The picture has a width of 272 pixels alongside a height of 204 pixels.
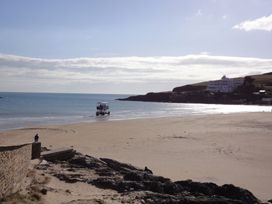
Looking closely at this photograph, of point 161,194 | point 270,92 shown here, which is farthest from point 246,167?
point 270,92

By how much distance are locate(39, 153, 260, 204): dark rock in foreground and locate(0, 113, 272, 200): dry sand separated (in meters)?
2.11

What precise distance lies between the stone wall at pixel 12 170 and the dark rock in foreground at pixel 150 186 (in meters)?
2.53

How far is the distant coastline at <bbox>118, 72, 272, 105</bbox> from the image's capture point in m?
128

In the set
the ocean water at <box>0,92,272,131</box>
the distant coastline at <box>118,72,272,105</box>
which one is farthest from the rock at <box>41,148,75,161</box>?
the distant coastline at <box>118,72,272,105</box>

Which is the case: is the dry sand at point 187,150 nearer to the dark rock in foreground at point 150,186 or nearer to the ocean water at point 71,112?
the dark rock in foreground at point 150,186

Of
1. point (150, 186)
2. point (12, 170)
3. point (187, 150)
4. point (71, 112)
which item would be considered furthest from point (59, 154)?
point (71, 112)

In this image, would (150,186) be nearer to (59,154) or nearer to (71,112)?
(59,154)

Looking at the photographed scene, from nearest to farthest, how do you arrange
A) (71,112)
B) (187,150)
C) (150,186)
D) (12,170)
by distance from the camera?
(12,170) < (150,186) < (187,150) < (71,112)

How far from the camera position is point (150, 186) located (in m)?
15.1

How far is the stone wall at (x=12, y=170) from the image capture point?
11617mm

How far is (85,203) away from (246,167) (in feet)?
35.5

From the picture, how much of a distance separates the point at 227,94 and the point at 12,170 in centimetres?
13330

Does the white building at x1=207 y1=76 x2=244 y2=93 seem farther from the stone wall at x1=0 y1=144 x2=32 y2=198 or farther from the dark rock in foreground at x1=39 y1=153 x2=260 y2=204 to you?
the stone wall at x1=0 y1=144 x2=32 y2=198

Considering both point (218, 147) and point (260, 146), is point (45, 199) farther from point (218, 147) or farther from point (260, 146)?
point (260, 146)
